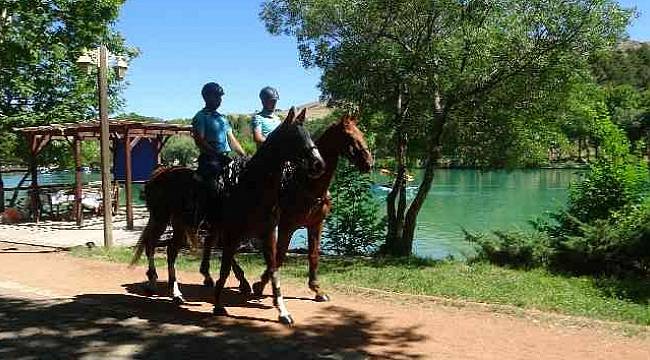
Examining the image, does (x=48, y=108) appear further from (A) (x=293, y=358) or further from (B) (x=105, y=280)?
(A) (x=293, y=358)

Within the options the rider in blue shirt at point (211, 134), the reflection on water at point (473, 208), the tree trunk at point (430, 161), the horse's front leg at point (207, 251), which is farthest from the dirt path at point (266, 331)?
the reflection on water at point (473, 208)

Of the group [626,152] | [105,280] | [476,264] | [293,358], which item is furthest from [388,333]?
[626,152]

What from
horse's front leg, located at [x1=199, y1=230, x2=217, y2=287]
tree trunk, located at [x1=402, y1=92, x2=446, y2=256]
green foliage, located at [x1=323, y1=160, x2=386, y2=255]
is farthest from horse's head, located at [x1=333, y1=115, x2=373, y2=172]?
green foliage, located at [x1=323, y1=160, x2=386, y2=255]

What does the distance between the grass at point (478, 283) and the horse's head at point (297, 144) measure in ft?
9.46

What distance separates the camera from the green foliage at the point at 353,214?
1383cm

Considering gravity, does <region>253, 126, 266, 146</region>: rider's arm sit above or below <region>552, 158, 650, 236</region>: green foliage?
above

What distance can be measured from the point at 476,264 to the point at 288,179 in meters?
5.59

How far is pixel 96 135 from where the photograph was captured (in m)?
17.0

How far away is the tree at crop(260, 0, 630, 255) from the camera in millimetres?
10281

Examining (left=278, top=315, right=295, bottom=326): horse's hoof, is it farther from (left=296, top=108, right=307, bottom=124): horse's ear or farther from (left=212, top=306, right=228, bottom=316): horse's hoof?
(left=296, top=108, right=307, bottom=124): horse's ear

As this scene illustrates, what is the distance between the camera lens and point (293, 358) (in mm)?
4805

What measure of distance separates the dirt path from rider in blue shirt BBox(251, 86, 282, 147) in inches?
76.9

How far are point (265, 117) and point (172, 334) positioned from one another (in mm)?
2696

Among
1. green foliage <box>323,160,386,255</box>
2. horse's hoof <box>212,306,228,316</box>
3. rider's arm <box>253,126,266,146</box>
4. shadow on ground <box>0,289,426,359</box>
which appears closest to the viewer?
shadow on ground <box>0,289,426,359</box>
